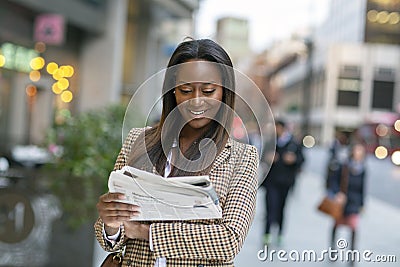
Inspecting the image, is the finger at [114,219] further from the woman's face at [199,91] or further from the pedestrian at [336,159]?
the pedestrian at [336,159]

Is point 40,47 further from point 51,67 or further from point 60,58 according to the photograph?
point 60,58

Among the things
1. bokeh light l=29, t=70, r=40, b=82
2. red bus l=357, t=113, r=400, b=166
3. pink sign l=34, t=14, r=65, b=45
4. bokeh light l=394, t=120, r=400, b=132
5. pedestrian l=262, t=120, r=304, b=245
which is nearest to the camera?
pedestrian l=262, t=120, r=304, b=245

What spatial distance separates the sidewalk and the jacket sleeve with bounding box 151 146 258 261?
82.1 inches

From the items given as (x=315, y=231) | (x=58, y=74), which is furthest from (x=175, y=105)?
(x=58, y=74)

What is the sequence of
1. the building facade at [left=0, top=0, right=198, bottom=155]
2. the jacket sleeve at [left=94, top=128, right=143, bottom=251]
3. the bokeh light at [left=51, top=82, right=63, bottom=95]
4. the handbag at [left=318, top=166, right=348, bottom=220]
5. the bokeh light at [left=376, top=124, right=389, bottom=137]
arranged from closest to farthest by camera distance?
the jacket sleeve at [left=94, top=128, right=143, bottom=251]
the handbag at [left=318, top=166, right=348, bottom=220]
the building facade at [left=0, top=0, right=198, bottom=155]
the bokeh light at [left=51, top=82, right=63, bottom=95]
the bokeh light at [left=376, top=124, right=389, bottom=137]

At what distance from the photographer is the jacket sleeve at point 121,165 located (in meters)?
1.75

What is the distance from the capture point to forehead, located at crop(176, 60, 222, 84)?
1697mm

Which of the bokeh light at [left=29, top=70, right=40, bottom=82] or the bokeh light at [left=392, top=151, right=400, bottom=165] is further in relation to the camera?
the bokeh light at [left=392, top=151, right=400, bottom=165]

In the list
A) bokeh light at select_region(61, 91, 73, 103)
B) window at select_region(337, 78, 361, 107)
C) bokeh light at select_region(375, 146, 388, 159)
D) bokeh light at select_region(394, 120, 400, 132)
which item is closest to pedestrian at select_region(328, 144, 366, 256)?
window at select_region(337, 78, 361, 107)

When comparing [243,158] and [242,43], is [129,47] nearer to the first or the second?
[242,43]

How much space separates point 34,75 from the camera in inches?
588

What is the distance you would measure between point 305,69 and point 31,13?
613 cm

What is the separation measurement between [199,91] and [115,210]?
0.39m

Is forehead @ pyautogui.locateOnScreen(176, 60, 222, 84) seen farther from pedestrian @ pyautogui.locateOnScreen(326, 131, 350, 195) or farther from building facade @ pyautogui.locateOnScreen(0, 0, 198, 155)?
building facade @ pyautogui.locateOnScreen(0, 0, 198, 155)
